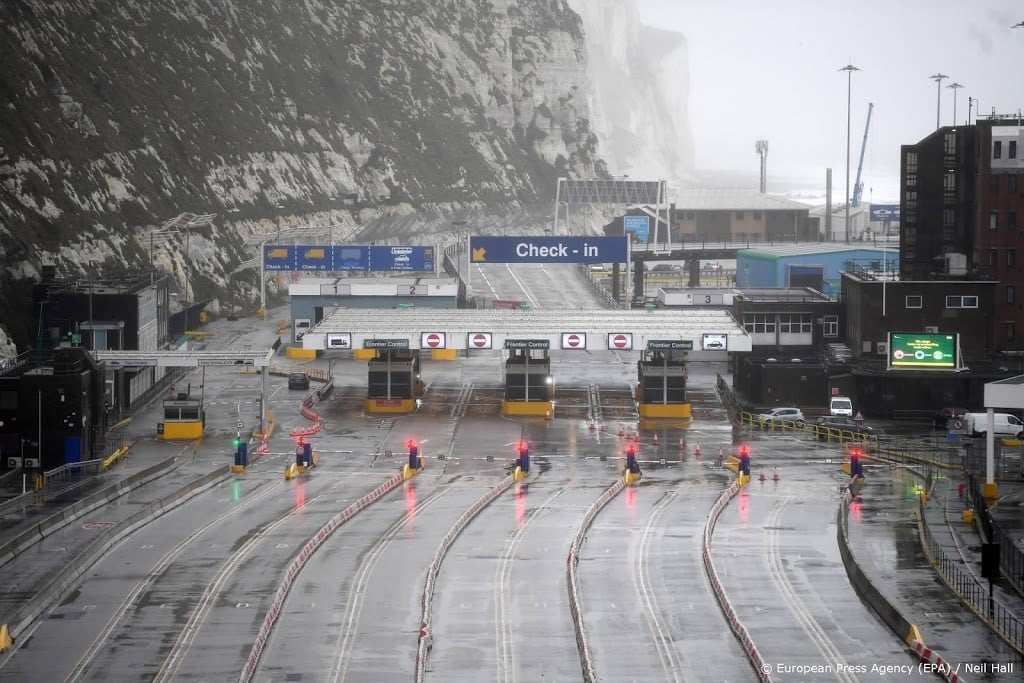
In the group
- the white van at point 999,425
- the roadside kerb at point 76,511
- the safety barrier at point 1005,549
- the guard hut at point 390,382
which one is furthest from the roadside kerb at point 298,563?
the white van at point 999,425

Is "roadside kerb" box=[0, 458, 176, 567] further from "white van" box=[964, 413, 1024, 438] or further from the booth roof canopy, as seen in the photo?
"white van" box=[964, 413, 1024, 438]

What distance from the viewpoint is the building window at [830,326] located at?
82.5 meters

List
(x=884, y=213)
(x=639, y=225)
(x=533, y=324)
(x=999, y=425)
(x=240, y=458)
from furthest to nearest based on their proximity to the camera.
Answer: (x=884, y=213) → (x=639, y=225) → (x=533, y=324) → (x=999, y=425) → (x=240, y=458)

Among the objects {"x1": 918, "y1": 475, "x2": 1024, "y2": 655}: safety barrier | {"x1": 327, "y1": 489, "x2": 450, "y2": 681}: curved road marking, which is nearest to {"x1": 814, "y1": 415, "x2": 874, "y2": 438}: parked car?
{"x1": 918, "y1": 475, "x2": 1024, "y2": 655}: safety barrier

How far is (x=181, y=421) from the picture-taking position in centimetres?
6762

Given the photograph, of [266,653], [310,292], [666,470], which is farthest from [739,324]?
[266,653]

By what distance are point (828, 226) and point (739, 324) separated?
92.8m

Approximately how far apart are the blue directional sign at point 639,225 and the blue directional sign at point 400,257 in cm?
6144

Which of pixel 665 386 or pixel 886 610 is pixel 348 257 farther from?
pixel 886 610

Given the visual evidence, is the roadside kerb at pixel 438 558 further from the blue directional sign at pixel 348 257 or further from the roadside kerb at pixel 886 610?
the blue directional sign at pixel 348 257

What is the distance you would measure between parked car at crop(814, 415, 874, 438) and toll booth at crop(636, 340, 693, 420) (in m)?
6.01

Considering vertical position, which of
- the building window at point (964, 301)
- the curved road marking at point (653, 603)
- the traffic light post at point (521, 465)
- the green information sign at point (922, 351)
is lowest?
the curved road marking at point (653, 603)

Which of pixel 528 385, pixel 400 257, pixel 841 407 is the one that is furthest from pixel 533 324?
pixel 400 257

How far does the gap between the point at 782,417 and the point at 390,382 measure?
17287 mm
